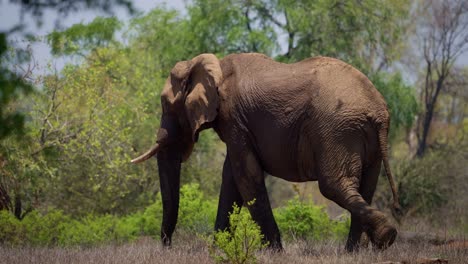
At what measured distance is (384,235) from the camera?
32.1ft

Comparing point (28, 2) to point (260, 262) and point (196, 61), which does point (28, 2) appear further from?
point (196, 61)

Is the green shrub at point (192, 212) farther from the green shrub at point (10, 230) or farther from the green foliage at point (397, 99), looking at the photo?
the green foliage at point (397, 99)

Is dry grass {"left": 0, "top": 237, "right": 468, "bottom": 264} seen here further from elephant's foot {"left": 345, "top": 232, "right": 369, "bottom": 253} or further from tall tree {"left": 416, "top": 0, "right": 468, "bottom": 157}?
tall tree {"left": 416, "top": 0, "right": 468, "bottom": 157}

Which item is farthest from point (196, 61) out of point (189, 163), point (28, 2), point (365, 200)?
point (189, 163)

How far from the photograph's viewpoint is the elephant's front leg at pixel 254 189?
1084 cm

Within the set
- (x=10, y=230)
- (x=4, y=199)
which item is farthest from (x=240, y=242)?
(x=4, y=199)

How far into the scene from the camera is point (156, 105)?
2472 centimetres

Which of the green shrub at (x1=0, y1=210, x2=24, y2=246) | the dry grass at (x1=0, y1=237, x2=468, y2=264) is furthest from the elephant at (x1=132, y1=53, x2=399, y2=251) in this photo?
the green shrub at (x1=0, y1=210, x2=24, y2=246)

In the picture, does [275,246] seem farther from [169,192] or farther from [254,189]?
[169,192]

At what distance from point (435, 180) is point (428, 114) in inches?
333

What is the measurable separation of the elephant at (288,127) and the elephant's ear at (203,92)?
0.01m

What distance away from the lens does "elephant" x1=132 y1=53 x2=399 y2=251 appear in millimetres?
10102

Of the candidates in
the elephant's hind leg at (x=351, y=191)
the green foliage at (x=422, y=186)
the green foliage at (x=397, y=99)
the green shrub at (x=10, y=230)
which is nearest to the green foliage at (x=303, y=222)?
the green shrub at (x=10, y=230)

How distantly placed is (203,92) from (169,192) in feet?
5.33
